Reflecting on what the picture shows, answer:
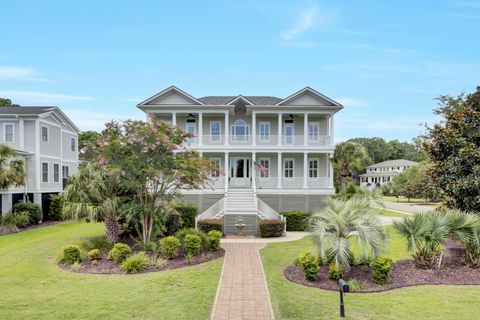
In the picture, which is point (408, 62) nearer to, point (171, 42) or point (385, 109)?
point (385, 109)

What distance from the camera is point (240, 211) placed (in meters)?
19.1

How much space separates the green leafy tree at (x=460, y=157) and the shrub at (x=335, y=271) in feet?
24.7

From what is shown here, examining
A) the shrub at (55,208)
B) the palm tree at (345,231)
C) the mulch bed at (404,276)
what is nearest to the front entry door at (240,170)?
the shrub at (55,208)

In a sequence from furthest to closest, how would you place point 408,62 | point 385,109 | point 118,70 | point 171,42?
point 385,109 < point 118,70 < point 408,62 < point 171,42

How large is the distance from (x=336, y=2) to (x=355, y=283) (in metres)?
11.7

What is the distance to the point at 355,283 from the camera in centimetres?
842

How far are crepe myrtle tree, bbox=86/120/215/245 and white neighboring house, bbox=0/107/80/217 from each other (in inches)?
523

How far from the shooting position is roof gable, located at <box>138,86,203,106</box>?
73.9 feet

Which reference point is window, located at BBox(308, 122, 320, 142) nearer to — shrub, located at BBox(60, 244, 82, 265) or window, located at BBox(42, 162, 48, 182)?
shrub, located at BBox(60, 244, 82, 265)

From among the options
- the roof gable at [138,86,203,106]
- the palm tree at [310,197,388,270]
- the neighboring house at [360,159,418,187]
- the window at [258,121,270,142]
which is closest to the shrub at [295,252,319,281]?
the palm tree at [310,197,388,270]

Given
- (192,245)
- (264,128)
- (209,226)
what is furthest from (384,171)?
→ (192,245)

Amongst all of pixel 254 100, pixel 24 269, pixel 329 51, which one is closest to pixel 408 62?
pixel 329 51

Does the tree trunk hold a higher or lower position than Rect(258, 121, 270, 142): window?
lower

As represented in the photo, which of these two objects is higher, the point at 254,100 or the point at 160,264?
the point at 254,100
